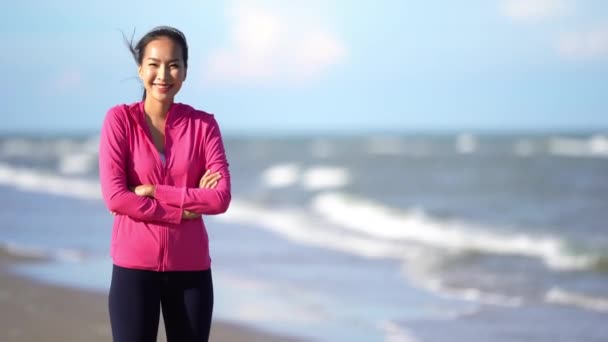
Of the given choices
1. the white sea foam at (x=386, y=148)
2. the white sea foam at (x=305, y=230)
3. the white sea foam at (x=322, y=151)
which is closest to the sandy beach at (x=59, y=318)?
the white sea foam at (x=305, y=230)

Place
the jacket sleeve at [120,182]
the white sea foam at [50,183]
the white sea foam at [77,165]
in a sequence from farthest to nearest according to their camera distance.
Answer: the white sea foam at [77,165], the white sea foam at [50,183], the jacket sleeve at [120,182]

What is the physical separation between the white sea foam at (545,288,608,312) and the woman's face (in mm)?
5854

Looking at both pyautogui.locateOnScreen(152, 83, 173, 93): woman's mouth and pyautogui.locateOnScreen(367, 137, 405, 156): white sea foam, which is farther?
pyautogui.locateOnScreen(367, 137, 405, 156): white sea foam

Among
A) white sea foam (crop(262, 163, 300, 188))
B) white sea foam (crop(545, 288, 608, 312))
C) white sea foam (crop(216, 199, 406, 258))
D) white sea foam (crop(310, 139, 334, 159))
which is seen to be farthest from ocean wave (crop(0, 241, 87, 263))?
white sea foam (crop(310, 139, 334, 159))

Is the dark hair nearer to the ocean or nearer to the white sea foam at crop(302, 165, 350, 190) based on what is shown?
the ocean

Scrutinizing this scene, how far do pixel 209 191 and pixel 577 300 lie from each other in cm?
609

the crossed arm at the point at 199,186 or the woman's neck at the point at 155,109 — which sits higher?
the woman's neck at the point at 155,109

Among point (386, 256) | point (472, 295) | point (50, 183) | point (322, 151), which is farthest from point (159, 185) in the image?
point (322, 151)

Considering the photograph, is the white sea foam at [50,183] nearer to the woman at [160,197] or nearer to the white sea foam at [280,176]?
the white sea foam at [280,176]

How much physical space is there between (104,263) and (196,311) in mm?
6766

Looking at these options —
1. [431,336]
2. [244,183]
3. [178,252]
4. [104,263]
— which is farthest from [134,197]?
[244,183]

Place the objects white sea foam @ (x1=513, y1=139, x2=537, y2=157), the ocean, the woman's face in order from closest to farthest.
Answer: the woman's face < the ocean < white sea foam @ (x1=513, y1=139, x2=537, y2=157)

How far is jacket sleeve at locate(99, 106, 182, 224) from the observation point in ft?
9.48

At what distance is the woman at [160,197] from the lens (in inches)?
115
